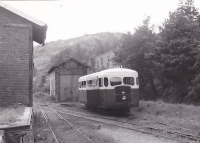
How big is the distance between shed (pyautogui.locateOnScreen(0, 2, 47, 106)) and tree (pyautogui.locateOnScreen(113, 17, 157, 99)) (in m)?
17.7

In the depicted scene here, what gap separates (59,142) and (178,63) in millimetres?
17079

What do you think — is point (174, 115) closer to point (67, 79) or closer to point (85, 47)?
point (67, 79)

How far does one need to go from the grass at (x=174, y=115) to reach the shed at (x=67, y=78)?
1533 cm

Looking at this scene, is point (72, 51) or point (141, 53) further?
point (72, 51)

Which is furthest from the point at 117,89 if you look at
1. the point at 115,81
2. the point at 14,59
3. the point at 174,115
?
the point at 14,59

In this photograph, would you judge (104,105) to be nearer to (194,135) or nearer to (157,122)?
(157,122)

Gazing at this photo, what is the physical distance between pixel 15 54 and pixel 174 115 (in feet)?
31.0

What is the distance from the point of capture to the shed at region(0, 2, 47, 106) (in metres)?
12.3

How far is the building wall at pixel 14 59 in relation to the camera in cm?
1227

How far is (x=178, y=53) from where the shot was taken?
75.3ft

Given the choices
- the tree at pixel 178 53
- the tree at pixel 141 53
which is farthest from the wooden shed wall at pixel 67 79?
the tree at pixel 178 53

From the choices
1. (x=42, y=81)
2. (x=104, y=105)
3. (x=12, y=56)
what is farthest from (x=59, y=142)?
(x=42, y=81)

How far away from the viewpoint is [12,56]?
12.4 metres

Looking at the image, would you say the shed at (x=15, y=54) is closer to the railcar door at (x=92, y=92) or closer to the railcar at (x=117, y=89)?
the railcar at (x=117, y=89)
